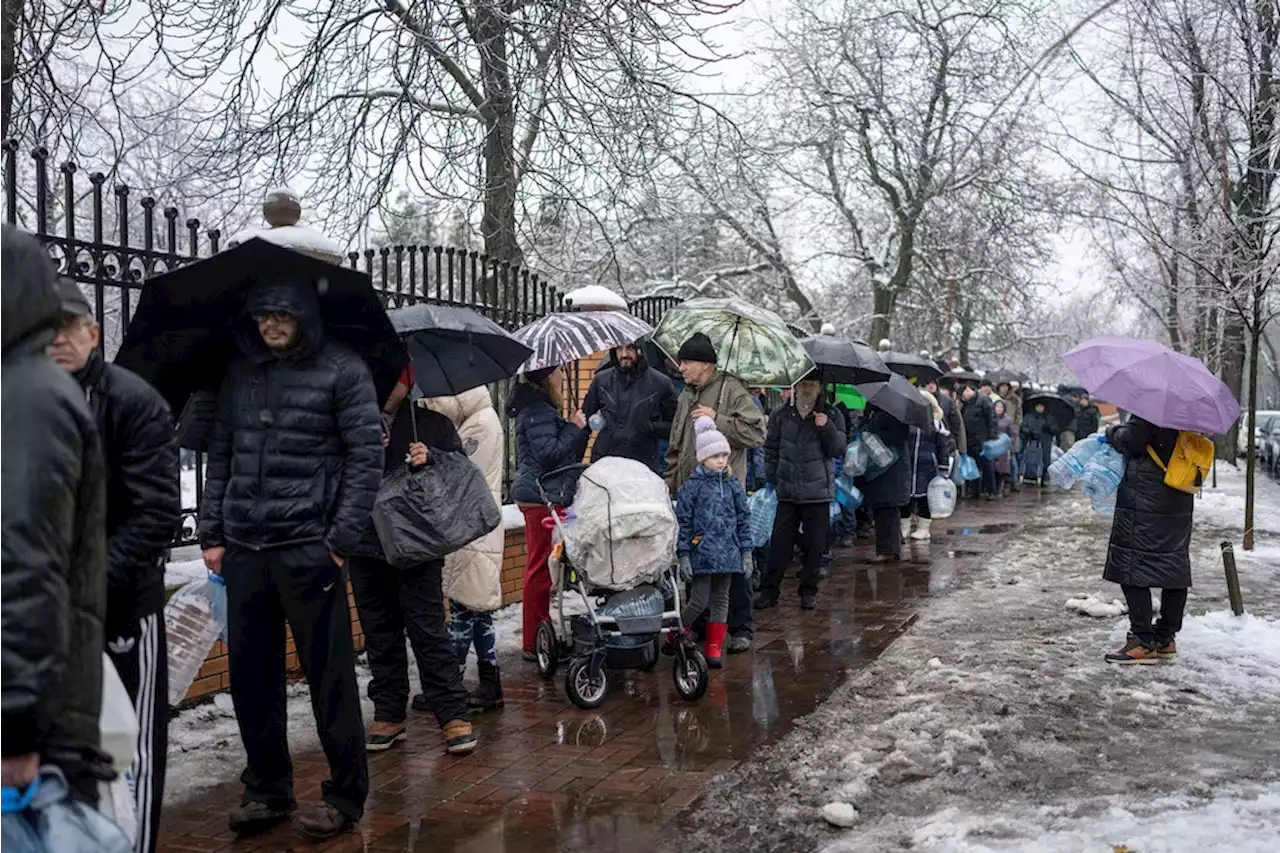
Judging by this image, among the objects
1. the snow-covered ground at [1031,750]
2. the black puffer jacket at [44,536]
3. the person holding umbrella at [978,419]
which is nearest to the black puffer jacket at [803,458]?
the snow-covered ground at [1031,750]

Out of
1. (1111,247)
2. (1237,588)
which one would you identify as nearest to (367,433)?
(1237,588)

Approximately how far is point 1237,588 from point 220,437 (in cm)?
662

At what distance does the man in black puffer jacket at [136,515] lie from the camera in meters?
3.43

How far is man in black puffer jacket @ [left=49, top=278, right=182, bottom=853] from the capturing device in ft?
11.2

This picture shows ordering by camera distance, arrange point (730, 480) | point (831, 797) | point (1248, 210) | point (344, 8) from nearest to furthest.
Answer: point (831, 797) → point (730, 480) → point (344, 8) → point (1248, 210)

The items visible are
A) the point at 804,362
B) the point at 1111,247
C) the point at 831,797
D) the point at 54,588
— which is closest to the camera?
the point at 54,588

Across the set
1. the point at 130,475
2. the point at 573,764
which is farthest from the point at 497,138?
the point at 130,475

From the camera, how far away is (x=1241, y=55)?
12430 millimetres

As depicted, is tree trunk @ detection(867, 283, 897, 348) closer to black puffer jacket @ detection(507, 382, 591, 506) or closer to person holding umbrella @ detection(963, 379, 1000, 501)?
person holding umbrella @ detection(963, 379, 1000, 501)

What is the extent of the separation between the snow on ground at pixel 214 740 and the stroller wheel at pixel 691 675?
1241 mm

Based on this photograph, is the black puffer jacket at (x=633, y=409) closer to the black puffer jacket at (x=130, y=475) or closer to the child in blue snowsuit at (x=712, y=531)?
the child in blue snowsuit at (x=712, y=531)

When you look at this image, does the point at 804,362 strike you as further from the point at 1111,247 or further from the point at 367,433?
the point at 1111,247

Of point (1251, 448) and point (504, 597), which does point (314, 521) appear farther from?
point (1251, 448)

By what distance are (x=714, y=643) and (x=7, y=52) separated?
6.08m
